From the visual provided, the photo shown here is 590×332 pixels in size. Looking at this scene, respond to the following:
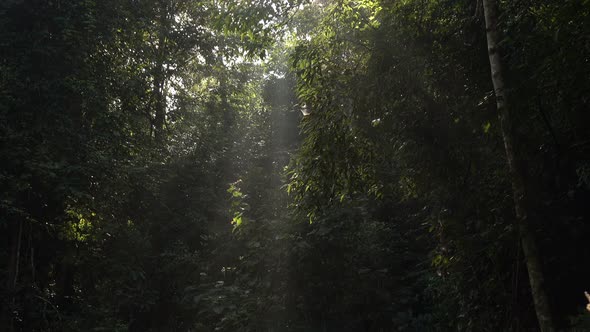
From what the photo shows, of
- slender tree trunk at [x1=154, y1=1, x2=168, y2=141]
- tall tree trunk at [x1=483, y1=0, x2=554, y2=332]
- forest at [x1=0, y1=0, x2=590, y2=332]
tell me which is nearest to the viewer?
tall tree trunk at [x1=483, y1=0, x2=554, y2=332]

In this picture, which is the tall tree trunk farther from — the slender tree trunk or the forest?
the slender tree trunk

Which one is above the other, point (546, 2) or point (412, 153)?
point (546, 2)

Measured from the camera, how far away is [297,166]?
22.6 ft

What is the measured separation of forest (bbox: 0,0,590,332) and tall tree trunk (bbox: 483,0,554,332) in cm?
2

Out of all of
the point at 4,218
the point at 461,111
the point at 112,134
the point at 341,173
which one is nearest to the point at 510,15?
the point at 461,111

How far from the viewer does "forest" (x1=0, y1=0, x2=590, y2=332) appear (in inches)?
210

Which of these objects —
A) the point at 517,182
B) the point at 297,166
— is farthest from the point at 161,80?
the point at 517,182

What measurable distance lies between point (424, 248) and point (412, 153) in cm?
692

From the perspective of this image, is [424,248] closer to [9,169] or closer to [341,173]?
[341,173]

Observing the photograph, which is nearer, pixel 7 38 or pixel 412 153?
pixel 412 153

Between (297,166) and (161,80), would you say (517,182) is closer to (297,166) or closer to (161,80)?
(297,166)

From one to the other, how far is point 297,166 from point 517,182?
301 cm

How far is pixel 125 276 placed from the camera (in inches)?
476

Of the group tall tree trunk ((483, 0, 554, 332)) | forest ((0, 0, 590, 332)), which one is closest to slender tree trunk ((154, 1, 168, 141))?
forest ((0, 0, 590, 332))
